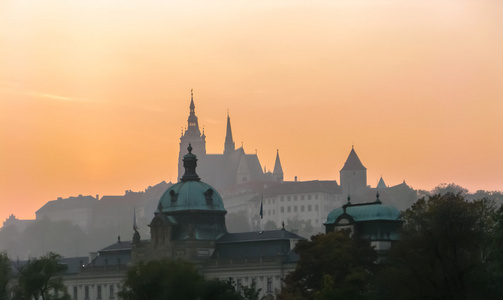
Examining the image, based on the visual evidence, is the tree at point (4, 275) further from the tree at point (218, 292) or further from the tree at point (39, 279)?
the tree at point (218, 292)

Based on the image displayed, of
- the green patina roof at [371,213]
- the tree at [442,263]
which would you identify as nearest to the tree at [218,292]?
the tree at [442,263]

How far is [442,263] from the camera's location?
129375mm

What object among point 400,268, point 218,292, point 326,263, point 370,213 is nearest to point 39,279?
point 326,263

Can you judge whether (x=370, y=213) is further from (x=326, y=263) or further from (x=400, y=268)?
(x=400, y=268)

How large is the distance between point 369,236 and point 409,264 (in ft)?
206

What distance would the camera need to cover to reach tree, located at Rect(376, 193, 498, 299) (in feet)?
423

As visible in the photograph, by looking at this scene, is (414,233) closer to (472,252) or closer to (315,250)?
(472,252)

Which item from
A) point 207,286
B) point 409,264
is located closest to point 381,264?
point 207,286

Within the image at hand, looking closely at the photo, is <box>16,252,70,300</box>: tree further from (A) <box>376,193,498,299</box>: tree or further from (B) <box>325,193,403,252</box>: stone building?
(A) <box>376,193,498,299</box>: tree

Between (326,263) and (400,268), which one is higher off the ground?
(326,263)

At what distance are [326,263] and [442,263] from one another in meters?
40.6

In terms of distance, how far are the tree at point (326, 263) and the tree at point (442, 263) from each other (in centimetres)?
2748

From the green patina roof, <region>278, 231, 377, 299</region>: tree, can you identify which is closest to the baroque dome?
the green patina roof

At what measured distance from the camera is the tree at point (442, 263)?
128875 mm
